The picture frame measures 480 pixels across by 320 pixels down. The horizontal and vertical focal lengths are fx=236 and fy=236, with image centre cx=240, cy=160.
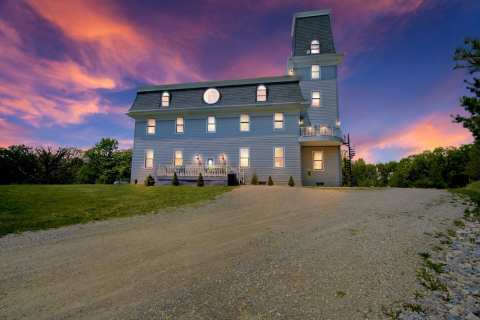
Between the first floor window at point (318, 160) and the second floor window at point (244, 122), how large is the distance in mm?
6705

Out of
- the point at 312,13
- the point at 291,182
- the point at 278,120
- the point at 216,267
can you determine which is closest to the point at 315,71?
the point at 312,13

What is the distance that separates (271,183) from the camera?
18.6 metres

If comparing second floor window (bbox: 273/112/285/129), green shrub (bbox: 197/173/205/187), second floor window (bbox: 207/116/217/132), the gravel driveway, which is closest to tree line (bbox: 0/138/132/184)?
second floor window (bbox: 207/116/217/132)

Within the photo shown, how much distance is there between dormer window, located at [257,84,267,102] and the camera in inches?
810

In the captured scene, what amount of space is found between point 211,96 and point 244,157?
636 centimetres

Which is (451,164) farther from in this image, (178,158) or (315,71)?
(178,158)

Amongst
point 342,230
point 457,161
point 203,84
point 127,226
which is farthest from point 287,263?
point 457,161

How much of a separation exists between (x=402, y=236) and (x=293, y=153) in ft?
44.6

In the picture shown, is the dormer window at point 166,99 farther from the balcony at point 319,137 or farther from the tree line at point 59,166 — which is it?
the tree line at point 59,166

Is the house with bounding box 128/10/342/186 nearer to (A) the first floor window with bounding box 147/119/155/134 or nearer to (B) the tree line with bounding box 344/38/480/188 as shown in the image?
(A) the first floor window with bounding box 147/119/155/134

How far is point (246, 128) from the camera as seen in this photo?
67.8ft

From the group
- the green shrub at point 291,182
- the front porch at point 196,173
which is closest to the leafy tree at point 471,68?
the green shrub at point 291,182

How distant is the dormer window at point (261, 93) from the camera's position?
67.5 ft

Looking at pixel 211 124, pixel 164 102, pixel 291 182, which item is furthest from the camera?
pixel 164 102
